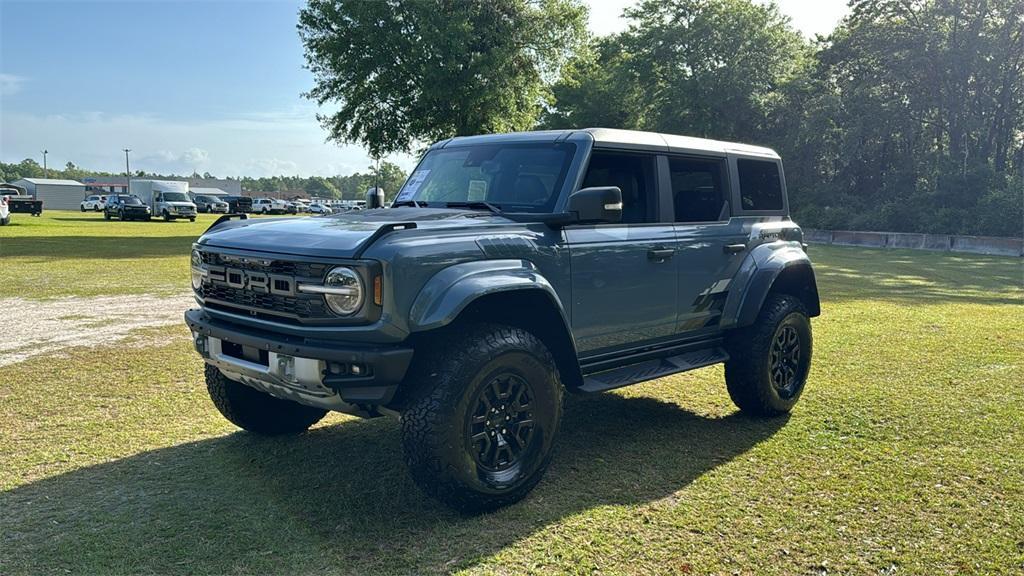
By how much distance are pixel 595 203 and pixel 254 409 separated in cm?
270

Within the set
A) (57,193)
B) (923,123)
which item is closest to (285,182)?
(57,193)

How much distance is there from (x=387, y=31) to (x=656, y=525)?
1064 inches

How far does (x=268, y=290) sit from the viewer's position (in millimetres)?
3871

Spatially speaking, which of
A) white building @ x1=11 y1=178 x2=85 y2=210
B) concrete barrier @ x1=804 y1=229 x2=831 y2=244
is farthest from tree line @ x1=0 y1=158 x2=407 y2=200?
concrete barrier @ x1=804 y1=229 x2=831 y2=244

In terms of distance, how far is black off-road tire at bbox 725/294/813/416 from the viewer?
5648 millimetres

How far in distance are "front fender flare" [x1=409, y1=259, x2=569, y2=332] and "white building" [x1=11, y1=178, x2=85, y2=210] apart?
3876 inches

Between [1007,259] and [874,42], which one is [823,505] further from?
[874,42]

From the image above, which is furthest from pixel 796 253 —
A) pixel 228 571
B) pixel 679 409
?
pixel 228 571

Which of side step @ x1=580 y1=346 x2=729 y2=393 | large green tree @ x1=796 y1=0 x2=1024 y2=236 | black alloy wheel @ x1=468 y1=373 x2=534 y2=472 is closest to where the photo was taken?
black alloy wheel @ x1=468 y1=373 x2=534 y2=472

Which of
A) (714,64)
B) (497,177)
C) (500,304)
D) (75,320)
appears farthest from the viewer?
(714,64)

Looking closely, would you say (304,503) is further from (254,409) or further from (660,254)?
(660,254)

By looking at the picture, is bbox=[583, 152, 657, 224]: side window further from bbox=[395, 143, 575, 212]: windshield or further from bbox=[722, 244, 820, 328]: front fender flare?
bbox=[722, 244, 820, 328]: front fender flare

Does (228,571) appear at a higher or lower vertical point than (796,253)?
lower

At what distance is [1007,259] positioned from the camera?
80.7ft
